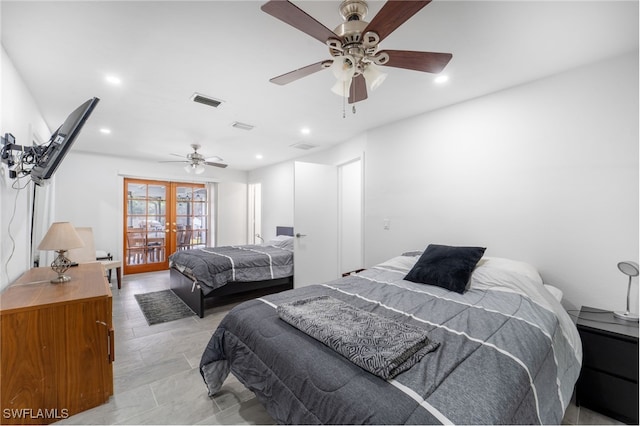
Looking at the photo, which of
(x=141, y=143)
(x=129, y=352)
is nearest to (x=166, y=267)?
(x=141, y=143)

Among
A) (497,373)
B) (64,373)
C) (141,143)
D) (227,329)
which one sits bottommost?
(64,373)

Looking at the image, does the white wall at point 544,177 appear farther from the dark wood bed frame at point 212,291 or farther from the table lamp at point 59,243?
the table lamp at point 59,243

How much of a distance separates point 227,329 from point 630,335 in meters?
2.52

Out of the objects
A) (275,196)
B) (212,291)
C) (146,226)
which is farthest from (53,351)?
(146,226)

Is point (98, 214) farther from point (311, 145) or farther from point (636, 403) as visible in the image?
point (636, 403)

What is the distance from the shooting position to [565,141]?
2.25 meters

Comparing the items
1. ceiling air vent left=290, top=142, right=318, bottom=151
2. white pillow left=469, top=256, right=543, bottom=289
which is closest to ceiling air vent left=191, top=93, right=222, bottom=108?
ceiling air vent left=290, top=142, right=318, bottom=151

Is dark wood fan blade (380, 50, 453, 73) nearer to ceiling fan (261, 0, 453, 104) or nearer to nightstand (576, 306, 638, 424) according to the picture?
ceiling fan (261, 0, 453, 104)

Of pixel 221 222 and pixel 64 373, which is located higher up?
pixel 221 222

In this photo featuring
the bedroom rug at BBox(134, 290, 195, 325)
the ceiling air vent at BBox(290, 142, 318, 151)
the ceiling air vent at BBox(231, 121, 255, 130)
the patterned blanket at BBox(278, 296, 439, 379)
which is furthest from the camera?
the ceiling air vent at BBox(290, 142, 318, 151)

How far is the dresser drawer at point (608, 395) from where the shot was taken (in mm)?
1650

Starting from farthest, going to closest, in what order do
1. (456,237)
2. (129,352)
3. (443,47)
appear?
1. (456,237)
2. (129,352)
3. (443,47)

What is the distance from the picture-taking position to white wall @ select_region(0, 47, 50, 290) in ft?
6.27

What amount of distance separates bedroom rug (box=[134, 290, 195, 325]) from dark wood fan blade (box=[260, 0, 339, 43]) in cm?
342
